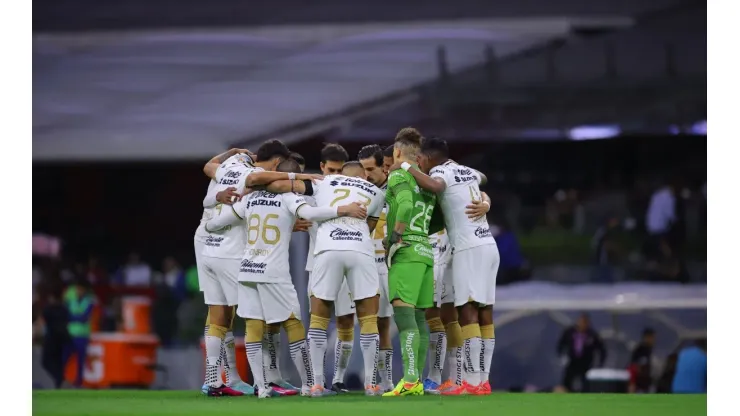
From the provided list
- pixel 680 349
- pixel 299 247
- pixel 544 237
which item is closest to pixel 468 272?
pixel 299 247

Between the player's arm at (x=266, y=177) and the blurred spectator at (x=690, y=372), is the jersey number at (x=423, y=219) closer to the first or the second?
the player's arm at (x=266, y=177)

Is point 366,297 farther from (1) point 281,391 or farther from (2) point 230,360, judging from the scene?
(2) point 230,360

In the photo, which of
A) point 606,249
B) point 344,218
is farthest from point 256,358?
point 606,249

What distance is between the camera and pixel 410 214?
30.8 ft

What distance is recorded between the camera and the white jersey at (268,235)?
940cm

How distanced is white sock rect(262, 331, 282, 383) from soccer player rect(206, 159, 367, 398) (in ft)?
1.12

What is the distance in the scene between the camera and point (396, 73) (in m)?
20.6

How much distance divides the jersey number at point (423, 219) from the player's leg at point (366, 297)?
404mm

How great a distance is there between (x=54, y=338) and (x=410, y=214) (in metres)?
10.5

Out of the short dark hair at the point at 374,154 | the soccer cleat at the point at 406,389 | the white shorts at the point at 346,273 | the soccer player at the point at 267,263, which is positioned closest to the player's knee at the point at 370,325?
the white shorts at the point at 346,273

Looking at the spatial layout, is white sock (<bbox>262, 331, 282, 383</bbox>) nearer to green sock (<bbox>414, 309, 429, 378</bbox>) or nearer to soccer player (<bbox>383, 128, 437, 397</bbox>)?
soccer player (<bbox>383, 128, 437, 397</bbox>)

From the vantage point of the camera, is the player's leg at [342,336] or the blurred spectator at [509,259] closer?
the player's leg at [342,336]

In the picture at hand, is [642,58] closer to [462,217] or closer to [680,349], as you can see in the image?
[680,349]

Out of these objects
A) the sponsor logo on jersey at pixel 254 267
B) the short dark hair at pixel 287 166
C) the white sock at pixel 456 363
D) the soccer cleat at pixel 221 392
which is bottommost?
the soccer cleat at pixel 221 392
